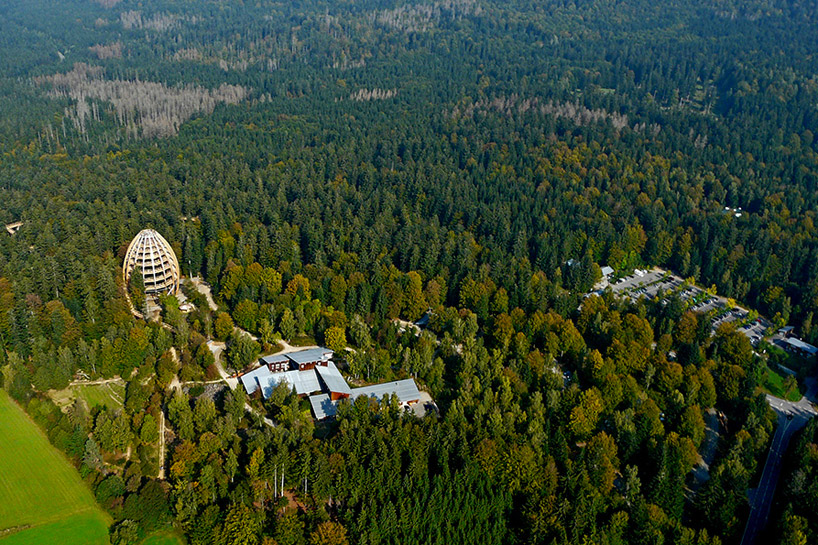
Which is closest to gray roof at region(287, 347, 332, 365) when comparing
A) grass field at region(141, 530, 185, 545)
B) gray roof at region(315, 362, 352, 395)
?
gray roof at region(315, 362, 352, 395)

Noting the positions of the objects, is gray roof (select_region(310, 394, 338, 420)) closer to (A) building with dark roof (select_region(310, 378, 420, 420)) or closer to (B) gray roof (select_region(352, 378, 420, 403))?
(A) building with dark roof (select_region(310, 378, 420, 420))

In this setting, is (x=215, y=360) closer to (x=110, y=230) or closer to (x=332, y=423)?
(x=332, y=423)

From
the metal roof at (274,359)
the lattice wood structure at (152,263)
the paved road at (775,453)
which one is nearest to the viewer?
the paved road at (775,453)

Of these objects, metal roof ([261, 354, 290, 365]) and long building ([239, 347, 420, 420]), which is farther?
metal roof ([261, 354, 290, 365])

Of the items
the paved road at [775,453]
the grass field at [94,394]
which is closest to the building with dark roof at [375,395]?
the grass field at [94,394]

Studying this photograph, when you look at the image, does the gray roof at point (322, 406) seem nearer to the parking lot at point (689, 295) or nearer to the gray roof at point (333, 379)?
the gray roof at point (333, 379)

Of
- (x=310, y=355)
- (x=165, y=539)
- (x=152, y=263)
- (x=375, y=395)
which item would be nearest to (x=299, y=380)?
(x=310, y=355)

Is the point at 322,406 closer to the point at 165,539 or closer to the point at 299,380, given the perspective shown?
the point at 299,380
